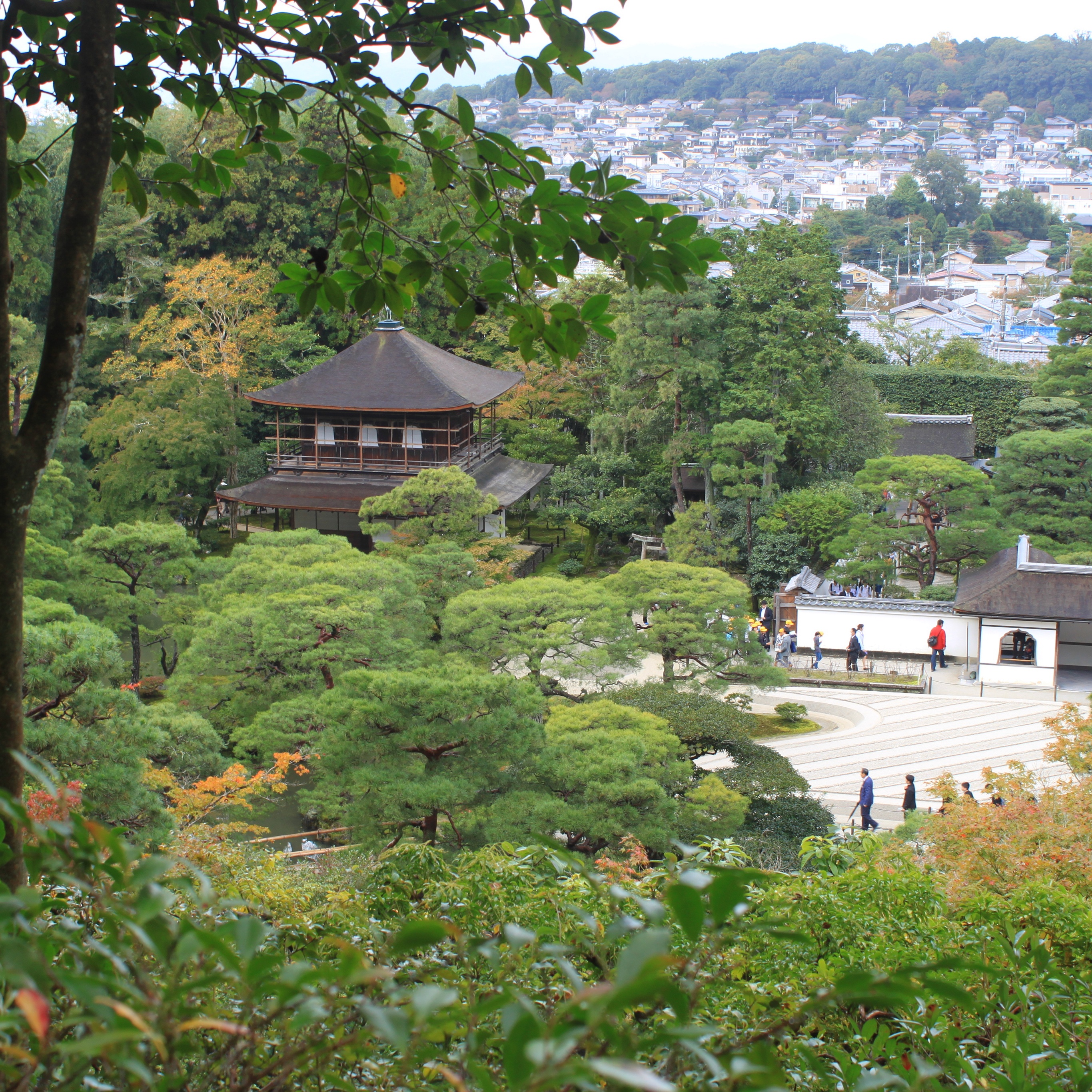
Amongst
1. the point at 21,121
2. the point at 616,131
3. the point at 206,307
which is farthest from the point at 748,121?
the point at 21,121

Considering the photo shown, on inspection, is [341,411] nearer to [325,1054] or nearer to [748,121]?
[325,1054]

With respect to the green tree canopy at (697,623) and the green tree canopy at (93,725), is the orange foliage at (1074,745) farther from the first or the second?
the green tree canopy at (93,725)

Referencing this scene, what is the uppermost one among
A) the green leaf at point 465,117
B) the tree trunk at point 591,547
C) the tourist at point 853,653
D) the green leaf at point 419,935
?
the green leaf at point 465,117

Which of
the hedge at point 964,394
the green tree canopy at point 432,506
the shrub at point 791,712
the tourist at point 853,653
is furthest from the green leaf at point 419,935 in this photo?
the hedge at point 964,394

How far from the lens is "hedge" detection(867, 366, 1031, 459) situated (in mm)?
28344

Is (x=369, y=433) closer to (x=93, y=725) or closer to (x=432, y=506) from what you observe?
(x=432, y=506)

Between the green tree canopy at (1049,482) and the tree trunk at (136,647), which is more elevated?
the green tree canopy at (1049,482)

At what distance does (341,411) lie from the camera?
2067 cm

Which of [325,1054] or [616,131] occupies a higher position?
[616,131]

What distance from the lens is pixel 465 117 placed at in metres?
2.22

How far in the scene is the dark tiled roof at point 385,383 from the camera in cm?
1998

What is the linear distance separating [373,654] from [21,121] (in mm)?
8934

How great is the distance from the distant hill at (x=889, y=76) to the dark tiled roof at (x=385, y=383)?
9925cm

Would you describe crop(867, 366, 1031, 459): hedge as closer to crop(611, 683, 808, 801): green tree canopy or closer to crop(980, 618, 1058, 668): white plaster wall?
crop(980, 618, 1058, 668): white plaster wall
